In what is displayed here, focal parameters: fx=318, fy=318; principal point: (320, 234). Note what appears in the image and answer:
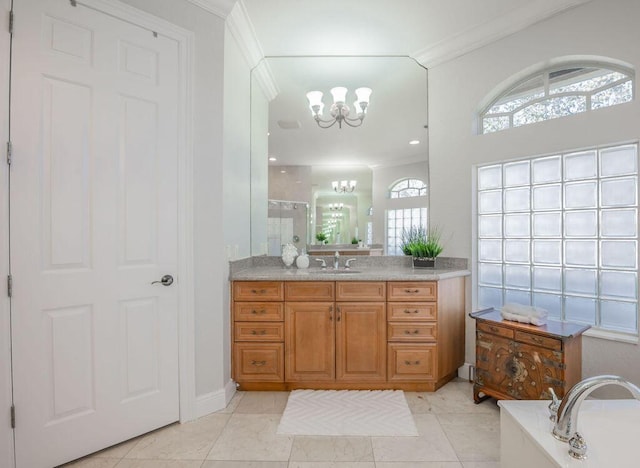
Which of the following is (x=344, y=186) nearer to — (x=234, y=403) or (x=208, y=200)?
(x=208, y=200)

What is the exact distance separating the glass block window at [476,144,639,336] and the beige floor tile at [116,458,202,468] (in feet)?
7.90

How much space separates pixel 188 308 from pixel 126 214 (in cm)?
70

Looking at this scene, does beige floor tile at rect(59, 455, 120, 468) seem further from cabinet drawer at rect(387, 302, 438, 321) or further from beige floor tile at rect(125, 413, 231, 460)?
cabinet drawer at rect(387, 302, 438, 321)

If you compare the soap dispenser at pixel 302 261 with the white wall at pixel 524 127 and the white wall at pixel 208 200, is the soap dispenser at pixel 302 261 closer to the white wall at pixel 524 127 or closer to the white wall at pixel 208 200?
the white wall at pixel 208 200

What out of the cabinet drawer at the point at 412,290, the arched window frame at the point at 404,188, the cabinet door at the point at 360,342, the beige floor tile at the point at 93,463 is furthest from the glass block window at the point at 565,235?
the beige floor tile at the point at 93,463

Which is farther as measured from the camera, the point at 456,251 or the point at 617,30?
the point at 456,251

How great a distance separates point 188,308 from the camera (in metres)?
2.08

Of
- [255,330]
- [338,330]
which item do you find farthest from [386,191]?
[255,330]

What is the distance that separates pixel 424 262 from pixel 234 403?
1.90 m

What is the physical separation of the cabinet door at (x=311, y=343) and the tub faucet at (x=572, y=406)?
1508 millimetres

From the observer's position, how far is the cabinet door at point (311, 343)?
2.45m

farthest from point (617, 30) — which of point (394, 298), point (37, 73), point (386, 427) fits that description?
point (37, 73)

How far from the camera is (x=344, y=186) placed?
10.3ft

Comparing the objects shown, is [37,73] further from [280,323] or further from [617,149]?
[617,149]
